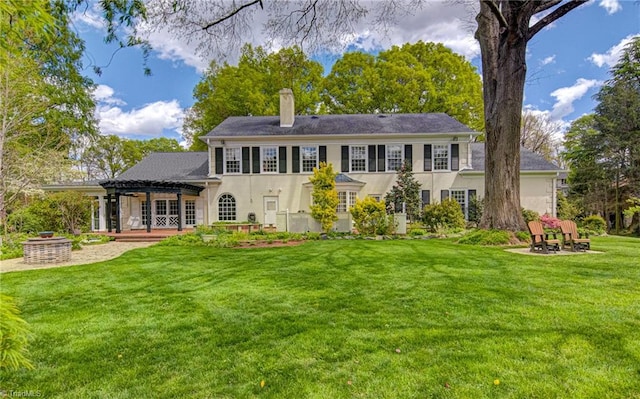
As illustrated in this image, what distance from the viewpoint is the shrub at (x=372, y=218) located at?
1342 cm

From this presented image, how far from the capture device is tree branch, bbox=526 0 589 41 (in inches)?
346

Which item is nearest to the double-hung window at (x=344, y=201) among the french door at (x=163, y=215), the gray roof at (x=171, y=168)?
the gray roof at (x=171, y=168)

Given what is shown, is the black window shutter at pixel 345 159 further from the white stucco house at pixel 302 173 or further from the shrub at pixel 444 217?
the shrub at pixel 444 217

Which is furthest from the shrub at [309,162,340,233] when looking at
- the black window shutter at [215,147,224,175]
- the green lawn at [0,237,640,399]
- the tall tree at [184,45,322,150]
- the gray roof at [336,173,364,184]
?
the tall tree at [184,45,322,150]

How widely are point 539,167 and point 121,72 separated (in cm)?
1968

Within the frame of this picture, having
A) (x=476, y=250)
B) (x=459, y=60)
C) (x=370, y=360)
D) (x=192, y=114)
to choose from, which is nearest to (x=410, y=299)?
(x=370, y=360)

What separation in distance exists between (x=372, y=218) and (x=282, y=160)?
693cm

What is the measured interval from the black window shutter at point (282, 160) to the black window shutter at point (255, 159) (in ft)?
3.98

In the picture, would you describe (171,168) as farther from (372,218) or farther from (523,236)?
(523,236)

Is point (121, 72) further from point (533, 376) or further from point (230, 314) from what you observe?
point (533, 376)

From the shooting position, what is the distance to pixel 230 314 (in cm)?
406

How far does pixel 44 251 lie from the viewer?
8.45 meters

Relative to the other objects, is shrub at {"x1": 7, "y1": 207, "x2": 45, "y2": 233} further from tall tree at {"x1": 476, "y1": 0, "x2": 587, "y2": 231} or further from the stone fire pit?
tall tree at {"x1": 476, "y1": 0, "x2": 587, "y2": 231}

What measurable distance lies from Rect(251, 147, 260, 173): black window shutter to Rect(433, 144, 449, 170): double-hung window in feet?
33.1
